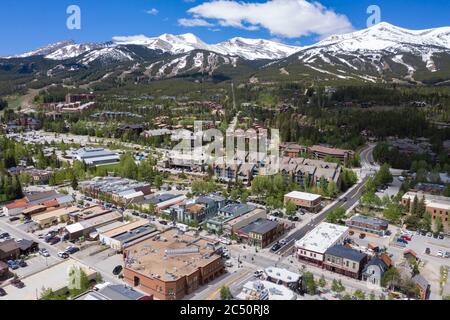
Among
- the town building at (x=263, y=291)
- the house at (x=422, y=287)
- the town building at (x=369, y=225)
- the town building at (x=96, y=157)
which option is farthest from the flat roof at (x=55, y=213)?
the house at (x=422, y=287)

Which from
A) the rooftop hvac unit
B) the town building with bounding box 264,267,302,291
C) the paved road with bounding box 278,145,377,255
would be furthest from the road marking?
the paved road with bounding box 278,145,377,255

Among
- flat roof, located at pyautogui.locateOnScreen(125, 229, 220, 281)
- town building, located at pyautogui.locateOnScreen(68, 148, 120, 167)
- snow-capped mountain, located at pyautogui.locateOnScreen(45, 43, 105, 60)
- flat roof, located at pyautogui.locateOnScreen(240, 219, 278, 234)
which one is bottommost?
flat roof, located at pyautogui.locateOnScreen(125, 229, 220, 281)

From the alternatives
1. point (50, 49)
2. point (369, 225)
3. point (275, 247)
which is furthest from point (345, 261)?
point (50, 49)

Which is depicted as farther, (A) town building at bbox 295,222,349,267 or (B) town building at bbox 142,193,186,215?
(B) town building at bbox 142,193,186,215

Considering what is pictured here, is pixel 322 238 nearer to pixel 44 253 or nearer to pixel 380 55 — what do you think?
pixel 44 253

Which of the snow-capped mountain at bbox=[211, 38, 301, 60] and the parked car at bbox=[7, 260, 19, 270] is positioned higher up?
the snow-capped mountain at bbox=[211, 38, 301, 60]

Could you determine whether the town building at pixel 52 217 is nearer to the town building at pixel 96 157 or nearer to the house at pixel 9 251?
the house at pixel 9 251

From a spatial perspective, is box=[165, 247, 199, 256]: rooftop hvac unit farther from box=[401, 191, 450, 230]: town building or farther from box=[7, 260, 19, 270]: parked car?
box=[401, 191, 450, 230]: town building
